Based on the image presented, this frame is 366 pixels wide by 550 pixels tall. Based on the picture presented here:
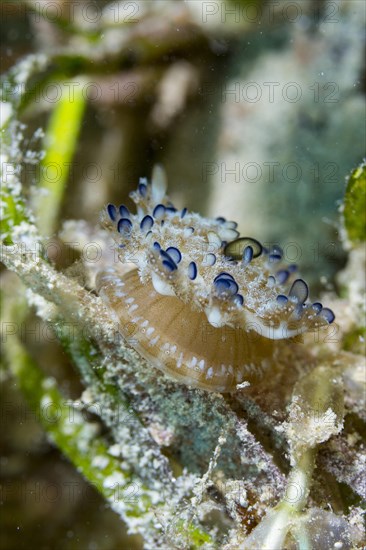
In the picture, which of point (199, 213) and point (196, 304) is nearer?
point (196, 304)

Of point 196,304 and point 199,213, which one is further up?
point 199,213

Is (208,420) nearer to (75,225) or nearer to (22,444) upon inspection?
(75,225)

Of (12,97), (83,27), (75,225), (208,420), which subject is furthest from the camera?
(83,27)

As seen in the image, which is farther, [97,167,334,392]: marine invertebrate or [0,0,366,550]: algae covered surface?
[0,0,366,550]: algae covered surface

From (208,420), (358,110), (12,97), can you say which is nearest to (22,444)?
(208,420)
